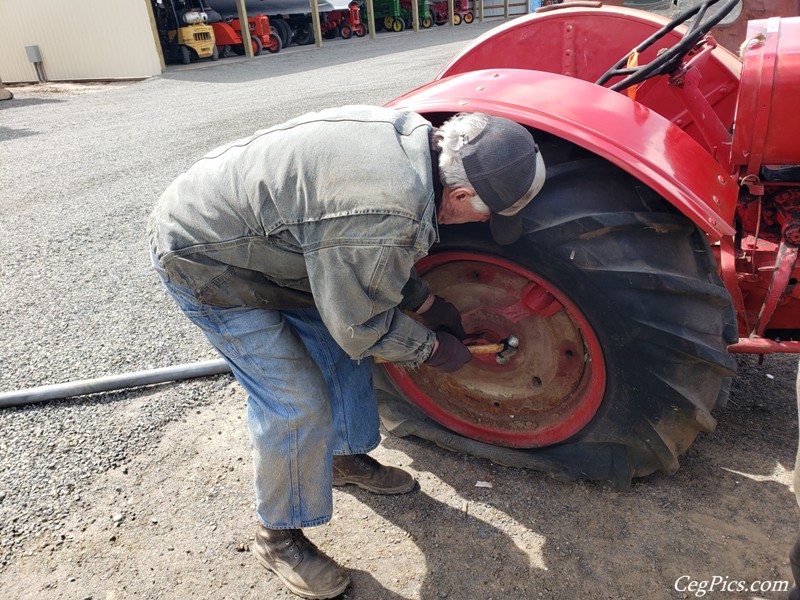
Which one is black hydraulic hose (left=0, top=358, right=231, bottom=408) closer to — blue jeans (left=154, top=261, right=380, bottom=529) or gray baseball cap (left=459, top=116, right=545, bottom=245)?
blue jeans (left=154, top=261, right=380, bottom=529)

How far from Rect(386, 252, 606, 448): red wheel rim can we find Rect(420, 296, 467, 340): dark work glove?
11cm

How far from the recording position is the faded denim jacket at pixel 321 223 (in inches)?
62.8

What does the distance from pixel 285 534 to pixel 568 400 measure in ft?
3.39

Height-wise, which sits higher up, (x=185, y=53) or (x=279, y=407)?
(x=279, y=407)

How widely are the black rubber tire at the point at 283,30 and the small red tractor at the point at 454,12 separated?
710 cm

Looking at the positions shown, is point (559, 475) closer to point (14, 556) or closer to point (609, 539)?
point (609, 539)

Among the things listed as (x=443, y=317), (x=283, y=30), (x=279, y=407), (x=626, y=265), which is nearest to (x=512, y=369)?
(x=443, y=317)

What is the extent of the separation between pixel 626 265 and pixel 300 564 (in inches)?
52.3

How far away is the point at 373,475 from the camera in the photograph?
2387 mm

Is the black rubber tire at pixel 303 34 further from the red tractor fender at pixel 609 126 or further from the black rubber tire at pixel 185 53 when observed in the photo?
the red tractor fender at pixel 609 126

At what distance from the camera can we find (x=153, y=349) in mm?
3344

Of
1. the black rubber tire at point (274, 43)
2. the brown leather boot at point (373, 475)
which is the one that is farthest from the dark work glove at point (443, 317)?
the black rubber tire at point (274, 43)

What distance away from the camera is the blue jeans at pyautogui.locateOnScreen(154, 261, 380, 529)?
1940 millimetres

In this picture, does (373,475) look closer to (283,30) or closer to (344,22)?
(283,30)
